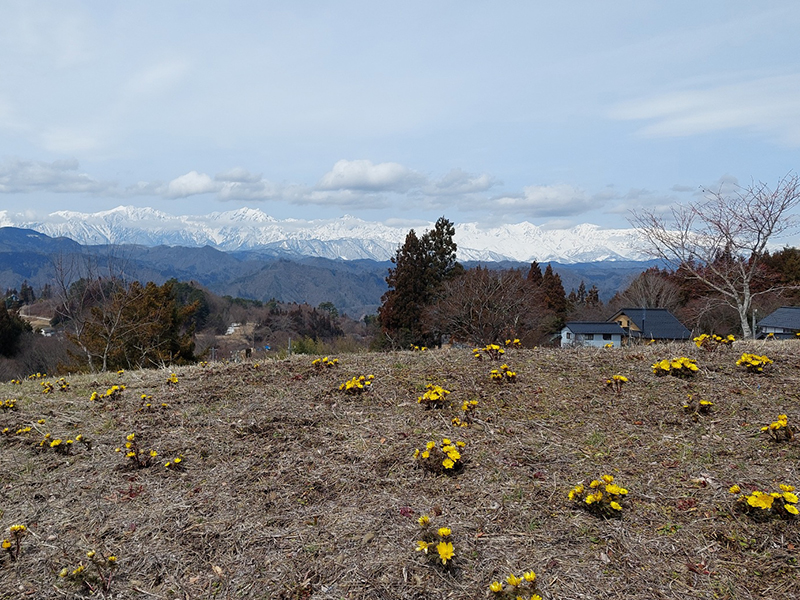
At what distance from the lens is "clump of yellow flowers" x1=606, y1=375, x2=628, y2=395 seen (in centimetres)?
516

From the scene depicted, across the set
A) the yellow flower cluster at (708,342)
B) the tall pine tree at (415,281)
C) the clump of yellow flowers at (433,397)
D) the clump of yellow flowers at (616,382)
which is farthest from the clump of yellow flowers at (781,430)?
the tall pine tree at (415,281)

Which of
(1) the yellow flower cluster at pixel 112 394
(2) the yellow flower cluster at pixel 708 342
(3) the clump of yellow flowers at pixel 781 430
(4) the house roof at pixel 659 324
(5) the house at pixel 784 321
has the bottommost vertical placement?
(4) the house roof at pixel 659 324

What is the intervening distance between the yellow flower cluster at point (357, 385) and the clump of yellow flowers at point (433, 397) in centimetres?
78

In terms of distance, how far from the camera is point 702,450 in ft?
12.9

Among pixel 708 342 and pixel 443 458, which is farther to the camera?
pixel 708 342

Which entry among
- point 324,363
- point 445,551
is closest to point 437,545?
point 445,551

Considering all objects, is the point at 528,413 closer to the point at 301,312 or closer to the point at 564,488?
the point at 564,488

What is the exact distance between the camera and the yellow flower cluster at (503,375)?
18.4 feet

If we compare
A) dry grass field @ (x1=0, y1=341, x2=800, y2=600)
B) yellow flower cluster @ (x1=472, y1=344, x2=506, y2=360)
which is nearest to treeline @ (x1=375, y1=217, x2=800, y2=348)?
yellow flower cluster @ (x1=472, y1=344, x2=506, y2=360)

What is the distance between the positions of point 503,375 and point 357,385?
1.73 m

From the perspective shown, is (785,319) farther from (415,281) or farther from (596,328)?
(415,281)

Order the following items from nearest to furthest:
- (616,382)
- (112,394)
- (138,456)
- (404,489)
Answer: (404,489), (138,456), (616,382), (112,394)

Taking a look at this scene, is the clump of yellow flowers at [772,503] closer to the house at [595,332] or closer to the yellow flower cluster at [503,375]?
the yellow flower cluster at [503,375]

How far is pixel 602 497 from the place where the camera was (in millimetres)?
3207
